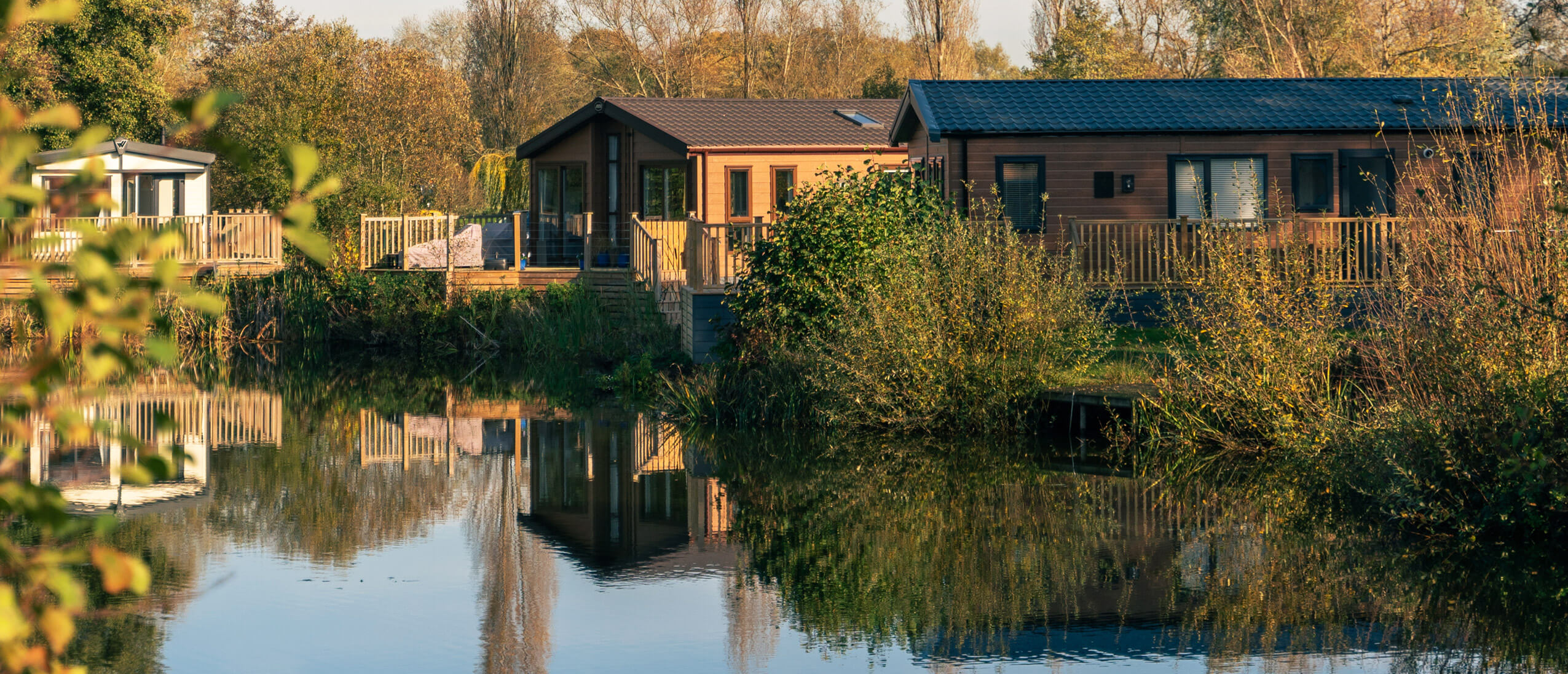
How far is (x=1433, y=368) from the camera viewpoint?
36.8ft

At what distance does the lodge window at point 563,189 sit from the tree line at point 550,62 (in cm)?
335

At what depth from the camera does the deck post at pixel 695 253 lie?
73.0 ft

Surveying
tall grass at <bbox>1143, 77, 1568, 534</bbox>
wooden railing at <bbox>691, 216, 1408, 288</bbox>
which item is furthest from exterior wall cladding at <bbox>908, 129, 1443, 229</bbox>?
tall grass at <bbox>1143, 77, 1568, 534</bbox>

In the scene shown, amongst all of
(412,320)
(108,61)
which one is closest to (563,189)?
(412,320)

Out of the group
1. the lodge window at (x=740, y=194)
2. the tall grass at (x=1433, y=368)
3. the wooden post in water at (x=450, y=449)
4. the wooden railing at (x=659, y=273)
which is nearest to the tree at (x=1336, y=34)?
the lodge window at (x=740, y=194)

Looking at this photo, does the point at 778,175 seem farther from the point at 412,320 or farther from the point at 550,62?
the point at 550,62

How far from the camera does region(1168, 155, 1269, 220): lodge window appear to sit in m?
24.6

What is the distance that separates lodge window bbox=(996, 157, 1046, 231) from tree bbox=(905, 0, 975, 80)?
26191mm

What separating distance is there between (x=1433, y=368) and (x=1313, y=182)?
1443cm

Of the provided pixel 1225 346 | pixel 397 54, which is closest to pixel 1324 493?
pixel 1225 346

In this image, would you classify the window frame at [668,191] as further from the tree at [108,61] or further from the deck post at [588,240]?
the tree at [108,61]

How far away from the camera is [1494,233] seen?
35.5 ft

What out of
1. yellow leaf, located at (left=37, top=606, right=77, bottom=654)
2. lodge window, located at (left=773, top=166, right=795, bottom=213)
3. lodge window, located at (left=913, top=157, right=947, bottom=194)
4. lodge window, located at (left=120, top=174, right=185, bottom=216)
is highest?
lodge window, located at (left=120, top=174, right=185, bottom=216)

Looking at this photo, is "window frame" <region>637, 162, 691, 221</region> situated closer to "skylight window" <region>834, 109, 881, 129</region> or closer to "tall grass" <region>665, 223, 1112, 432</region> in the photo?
"skylight window" <region>834, 109, 881, 129</region>
